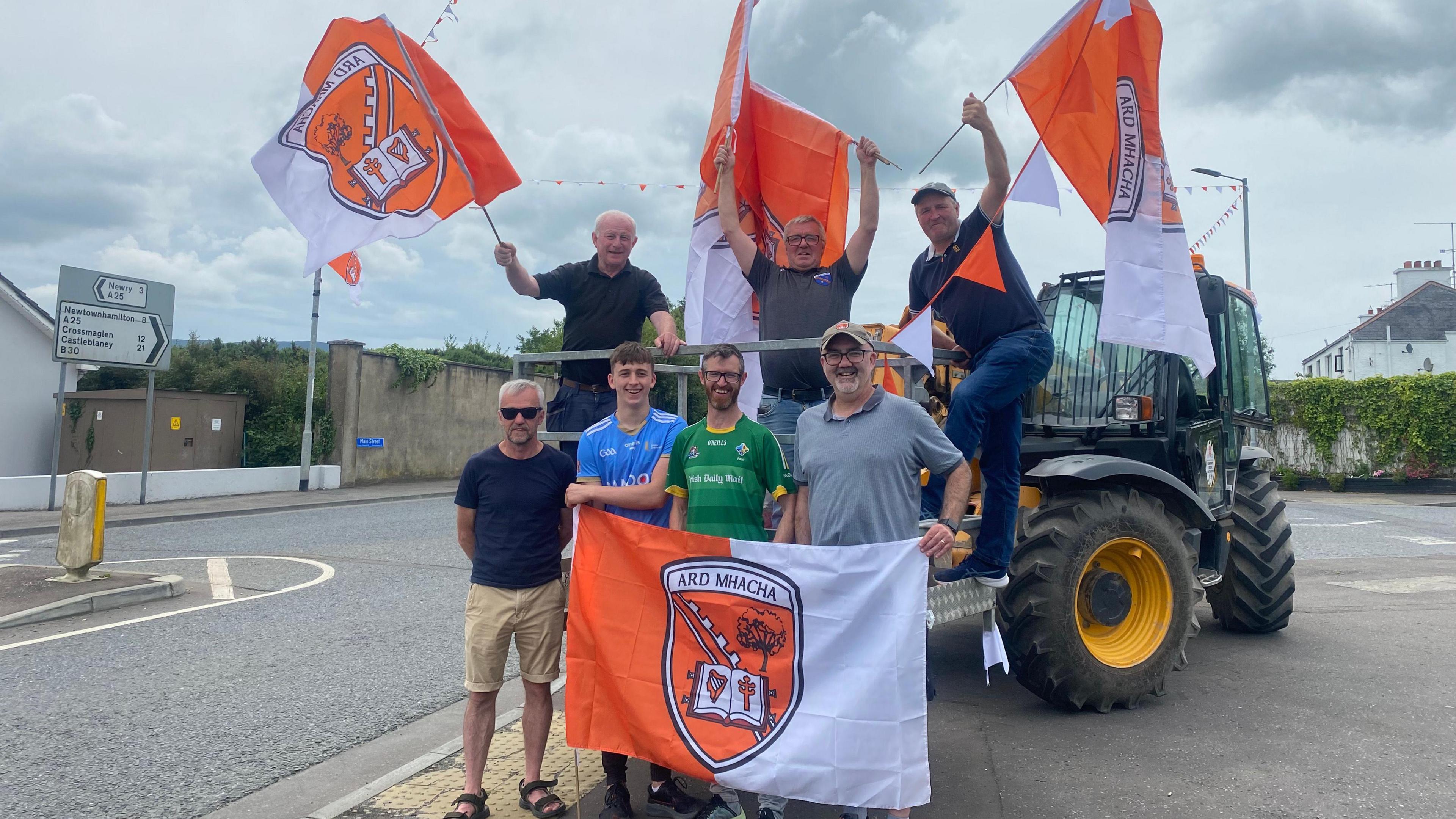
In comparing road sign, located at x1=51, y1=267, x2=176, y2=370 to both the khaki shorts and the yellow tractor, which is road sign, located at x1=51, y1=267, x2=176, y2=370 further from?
the yellow tractor

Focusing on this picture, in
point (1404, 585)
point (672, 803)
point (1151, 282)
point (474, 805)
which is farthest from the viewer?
point (1404, 585)

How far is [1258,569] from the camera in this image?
671 centimetres

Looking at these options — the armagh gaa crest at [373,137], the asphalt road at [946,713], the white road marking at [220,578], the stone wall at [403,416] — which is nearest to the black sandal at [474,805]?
the asphalt road at [946,713]

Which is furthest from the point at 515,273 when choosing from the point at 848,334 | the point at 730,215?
the point at 848,334

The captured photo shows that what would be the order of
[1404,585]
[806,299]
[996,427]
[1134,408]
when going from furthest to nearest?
[1404,585] < [1134,408] < [996,427] < [806,299]

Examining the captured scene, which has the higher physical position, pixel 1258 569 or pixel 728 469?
pixel 728 469

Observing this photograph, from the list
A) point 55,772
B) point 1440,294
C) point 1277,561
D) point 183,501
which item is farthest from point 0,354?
point 1440,294

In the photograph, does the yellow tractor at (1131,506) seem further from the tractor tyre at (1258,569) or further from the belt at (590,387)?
the belt at (590,387)

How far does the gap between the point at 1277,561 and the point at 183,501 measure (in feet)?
64.1

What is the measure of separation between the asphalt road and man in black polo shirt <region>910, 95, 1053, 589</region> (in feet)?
3.43

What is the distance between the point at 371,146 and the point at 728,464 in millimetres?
2751

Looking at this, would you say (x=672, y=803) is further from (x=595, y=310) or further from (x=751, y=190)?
(x=751, y=190)

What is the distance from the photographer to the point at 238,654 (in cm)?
631

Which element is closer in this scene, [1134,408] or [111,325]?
[1134,408]
